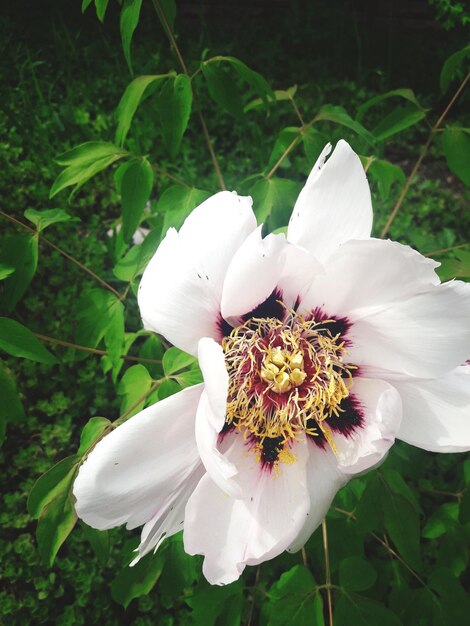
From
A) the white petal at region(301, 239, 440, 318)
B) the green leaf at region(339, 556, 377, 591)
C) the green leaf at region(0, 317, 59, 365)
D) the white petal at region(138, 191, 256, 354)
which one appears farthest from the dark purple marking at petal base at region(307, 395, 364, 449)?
the green leaf at region(0, 317, 59, 365)

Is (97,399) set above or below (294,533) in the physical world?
below

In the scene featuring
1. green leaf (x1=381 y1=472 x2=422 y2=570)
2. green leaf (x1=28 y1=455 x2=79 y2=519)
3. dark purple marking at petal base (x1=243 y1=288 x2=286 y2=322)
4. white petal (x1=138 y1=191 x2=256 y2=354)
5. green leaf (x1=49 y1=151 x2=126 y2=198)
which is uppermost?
white petal (x1=138 y1=191 x2=256 y2=354)

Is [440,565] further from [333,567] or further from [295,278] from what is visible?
[295,278]

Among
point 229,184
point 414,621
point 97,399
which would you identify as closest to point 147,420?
point 414,621

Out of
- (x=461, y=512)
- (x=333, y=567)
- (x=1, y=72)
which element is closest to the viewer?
(x=461, y=512)

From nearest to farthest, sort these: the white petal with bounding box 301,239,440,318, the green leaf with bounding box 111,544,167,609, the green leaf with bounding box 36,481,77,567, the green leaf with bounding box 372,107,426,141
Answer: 1. the white petal with bounding box 301,239,440,318
2. the green leaf with bounding box 36,481,77,567
3. the green leaf with bounding box 111,544,167,609
4. the green leaf with bounding box 372,107,426,141

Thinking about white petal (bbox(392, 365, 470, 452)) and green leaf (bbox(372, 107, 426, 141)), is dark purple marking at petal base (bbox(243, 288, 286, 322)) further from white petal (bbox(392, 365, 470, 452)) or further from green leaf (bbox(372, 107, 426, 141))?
green leaf (bbox(372, 107, 426, 141))
